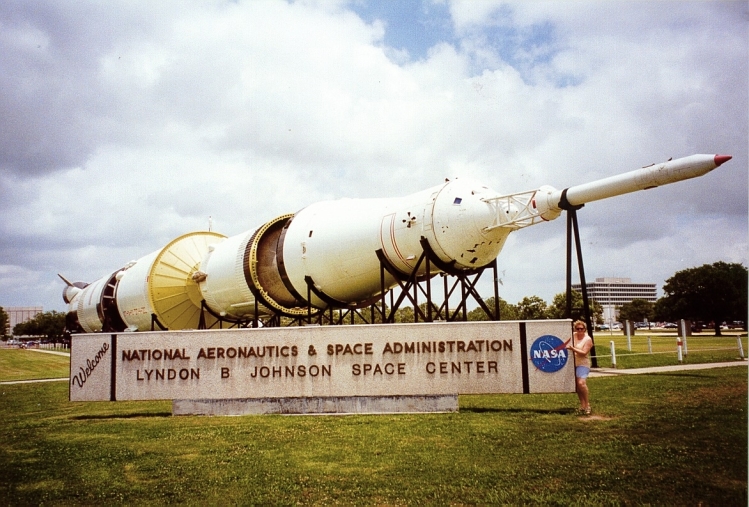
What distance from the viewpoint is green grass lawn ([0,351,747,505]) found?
16.8ft

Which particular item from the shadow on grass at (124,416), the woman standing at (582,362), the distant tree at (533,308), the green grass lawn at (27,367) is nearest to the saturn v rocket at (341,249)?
the woman standing at (582,362)

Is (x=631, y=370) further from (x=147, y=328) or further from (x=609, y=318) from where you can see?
(x=147, y=328)

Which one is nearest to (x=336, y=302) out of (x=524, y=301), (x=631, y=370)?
(x=631, y=370)

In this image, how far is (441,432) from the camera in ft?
24.7

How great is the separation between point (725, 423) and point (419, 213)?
720 centimetres

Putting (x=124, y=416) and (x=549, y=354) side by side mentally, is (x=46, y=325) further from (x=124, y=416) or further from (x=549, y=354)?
(x=549, y=354)

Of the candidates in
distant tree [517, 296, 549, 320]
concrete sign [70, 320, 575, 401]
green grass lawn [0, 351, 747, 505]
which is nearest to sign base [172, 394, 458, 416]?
concrete sign [70, 320, 575, 401]

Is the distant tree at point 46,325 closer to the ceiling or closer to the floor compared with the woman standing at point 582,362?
closer to the ceiling

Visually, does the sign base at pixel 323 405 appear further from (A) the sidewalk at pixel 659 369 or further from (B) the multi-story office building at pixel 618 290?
(B) the multi-story office building at pixel 618 290

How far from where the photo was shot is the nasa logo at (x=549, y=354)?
29.9 feet

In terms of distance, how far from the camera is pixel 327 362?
9.80 m

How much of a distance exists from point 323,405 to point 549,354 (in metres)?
3.93

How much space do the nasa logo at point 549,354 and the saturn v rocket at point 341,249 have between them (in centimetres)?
314

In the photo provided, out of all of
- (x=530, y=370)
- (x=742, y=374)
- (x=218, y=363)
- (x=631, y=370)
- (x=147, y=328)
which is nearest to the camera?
(x=530, y=370)
